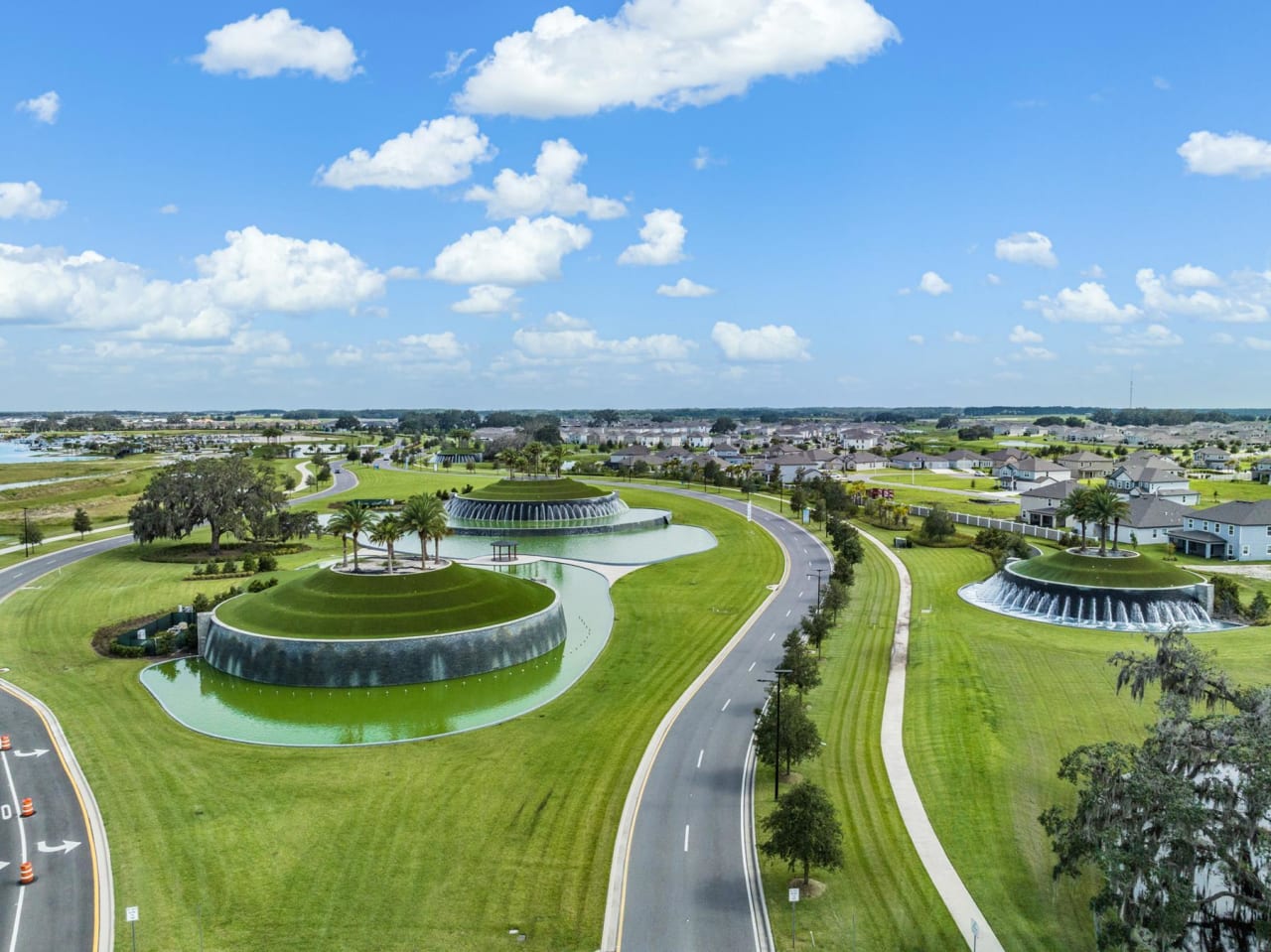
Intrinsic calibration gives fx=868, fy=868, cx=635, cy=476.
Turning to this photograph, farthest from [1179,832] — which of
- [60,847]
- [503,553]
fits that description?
[503,553]

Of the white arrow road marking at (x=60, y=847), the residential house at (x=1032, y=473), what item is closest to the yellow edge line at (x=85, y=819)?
the white arrow road marking at (x=60, y=847)

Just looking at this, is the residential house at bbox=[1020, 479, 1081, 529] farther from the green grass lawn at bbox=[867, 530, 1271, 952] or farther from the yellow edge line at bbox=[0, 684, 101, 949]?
the yellow edge line at bbox=[0, 684, 101, 949]

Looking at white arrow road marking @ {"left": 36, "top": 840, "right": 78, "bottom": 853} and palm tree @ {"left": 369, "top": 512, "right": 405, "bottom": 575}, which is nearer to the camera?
white arrow road marking @ {"left": 36, "top": 840, "right": 78, "bottom": 853}

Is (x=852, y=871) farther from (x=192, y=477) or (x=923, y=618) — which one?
(x=192, y=477)

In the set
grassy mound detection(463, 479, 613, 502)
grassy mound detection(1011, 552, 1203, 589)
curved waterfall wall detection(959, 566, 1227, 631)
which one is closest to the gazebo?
grassy mound detection(463, 479, 613, 502)

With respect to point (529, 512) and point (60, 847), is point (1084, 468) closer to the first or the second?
point (529, 512)

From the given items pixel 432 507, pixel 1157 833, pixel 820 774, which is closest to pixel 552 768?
pixel 820 774

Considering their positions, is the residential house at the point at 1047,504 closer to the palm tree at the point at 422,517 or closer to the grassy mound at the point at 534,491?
the grassy mound at the point at 534,491
